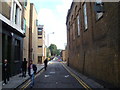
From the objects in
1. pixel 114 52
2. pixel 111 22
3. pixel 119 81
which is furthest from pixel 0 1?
pixel 119 81

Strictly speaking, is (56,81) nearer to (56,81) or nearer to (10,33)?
(56,81)

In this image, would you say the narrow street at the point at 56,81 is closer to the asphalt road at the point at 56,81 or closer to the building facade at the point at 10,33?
the asphalt road at the point at 56,81

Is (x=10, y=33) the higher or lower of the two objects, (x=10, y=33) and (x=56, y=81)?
the higher

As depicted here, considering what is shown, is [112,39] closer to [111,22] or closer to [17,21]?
[111,22]

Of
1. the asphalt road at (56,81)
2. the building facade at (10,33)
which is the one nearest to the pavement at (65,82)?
the asphalt road at (56,81)

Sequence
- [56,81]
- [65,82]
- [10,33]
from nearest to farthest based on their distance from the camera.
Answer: [65,82] → [56,81] → [10,33]

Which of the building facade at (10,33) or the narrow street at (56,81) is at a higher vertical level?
the building facade at (10,33)

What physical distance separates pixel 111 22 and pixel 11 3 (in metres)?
9.94

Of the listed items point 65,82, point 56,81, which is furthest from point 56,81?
point 65,82

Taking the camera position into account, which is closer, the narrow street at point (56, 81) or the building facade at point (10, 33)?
the narrow street at point (56, 81)

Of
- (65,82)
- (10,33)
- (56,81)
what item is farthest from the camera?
(10,33)

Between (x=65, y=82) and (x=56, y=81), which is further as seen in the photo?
(x=56, y=81)

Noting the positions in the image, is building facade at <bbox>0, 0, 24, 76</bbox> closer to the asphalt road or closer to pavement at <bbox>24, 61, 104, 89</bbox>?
the asphalt road

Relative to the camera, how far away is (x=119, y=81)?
7617mm
